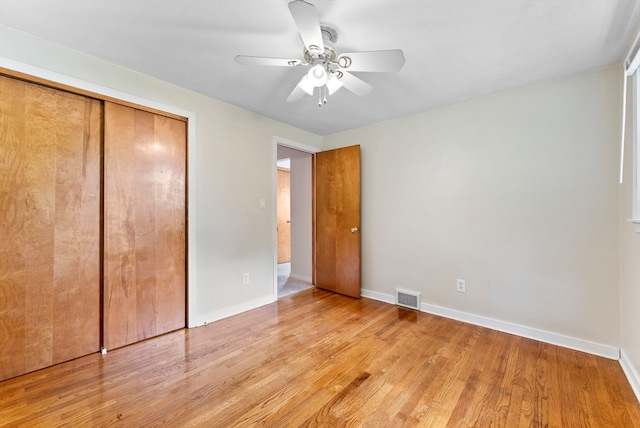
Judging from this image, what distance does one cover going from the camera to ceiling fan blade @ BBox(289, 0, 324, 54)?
3.87 ft

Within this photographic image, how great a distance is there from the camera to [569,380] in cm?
174

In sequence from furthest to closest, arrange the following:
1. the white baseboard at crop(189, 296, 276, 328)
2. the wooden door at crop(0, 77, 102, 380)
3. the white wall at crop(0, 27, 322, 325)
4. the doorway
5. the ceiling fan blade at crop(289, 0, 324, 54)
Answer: the doorway
the white baseboard at crop(189, 296, 276, 328)
the white wall at crop(0, 27, 322, 325)
the wooden door at crop(0, 77, 102, 380)
the ceiling fan blade at crop(289, 0, 324, 54)

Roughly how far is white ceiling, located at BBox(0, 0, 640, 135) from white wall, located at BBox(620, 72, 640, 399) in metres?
0.63

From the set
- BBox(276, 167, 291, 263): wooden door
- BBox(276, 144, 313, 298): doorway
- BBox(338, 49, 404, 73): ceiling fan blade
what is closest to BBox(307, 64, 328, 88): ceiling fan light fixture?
BBox(338, 49, 404, 73): ceiling fan blade

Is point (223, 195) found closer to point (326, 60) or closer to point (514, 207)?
point (326, 60)

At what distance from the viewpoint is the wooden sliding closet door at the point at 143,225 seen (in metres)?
2.08

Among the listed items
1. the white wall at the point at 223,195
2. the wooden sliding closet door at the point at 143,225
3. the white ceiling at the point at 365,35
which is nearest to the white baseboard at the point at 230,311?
the white wall at the point at 223,195

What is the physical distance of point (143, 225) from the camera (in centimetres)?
224

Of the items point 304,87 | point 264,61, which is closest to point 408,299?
point 304,87

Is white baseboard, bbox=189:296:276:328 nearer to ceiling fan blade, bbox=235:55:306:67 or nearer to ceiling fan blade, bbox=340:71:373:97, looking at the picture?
ceiling fan blade, bbox=235:55:306:67

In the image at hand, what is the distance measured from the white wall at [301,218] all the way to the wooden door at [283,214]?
1278 mm

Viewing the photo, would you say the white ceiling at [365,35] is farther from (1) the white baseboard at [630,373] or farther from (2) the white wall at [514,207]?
(1) the white baseboard at [630,373]

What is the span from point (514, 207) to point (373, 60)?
1.88m

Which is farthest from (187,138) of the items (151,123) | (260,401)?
(260,401)
